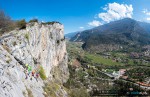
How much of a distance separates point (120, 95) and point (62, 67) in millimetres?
44511

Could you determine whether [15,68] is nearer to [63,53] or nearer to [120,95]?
[63,53]

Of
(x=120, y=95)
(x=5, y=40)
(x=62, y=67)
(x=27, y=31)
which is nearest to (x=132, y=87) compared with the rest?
(x=120, y=95)

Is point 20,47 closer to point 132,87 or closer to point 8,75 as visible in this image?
point 8,75

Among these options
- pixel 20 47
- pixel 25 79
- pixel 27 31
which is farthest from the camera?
pixel 27 31

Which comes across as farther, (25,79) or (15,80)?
(25,79)

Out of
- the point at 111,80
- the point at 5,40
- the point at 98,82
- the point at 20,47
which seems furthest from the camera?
the point at 111,80

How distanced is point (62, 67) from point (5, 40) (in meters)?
81.9

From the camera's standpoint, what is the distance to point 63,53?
120 meters

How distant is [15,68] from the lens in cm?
2970

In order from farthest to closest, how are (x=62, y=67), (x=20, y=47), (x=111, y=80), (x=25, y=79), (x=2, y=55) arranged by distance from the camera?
(x=111, y=80)
(x=62, y=67)
(x=20, y=47)
(x=25, y=79)
(x=2, y=55)

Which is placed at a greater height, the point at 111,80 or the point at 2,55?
the point at 2,55

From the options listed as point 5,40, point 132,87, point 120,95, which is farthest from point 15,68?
point 132,87

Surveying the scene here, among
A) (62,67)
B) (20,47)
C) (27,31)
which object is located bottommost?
(62,67)

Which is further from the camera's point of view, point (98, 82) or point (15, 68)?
point (98, 82)
